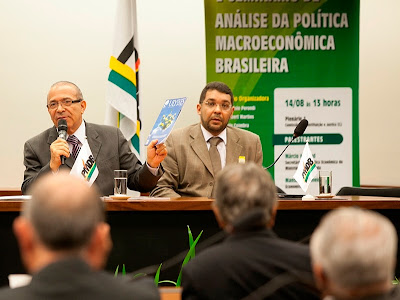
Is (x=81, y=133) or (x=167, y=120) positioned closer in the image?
(x=167, y=120)

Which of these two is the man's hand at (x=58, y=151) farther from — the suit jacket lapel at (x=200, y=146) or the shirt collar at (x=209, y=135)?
the shirt collar at (x=209, y=135)

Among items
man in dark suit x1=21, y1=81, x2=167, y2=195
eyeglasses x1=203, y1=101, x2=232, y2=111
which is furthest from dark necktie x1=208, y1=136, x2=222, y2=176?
man in dark suit x1=21, y1=81, x2=167, y2=195

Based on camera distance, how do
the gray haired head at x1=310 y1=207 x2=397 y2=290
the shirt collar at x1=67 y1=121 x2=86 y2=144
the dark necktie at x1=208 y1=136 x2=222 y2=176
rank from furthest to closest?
the dark necktie at x1=208 y1=136 x2=222 y2=176, the shirt collar at x1=67 y1=121 x2=86 y2=144, the gray haired head at x1=310 y1=207 x2=397 y2=290

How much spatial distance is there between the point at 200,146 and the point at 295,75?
1598 mm

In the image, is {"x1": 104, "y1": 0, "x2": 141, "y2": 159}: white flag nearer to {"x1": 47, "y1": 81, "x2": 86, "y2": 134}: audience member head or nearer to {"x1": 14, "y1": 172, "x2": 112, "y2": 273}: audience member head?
{"x1": 47, "y1": 81, "x2": 86, "y2": 134}: audience member head

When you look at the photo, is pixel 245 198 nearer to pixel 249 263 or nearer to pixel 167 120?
pixel 249 263

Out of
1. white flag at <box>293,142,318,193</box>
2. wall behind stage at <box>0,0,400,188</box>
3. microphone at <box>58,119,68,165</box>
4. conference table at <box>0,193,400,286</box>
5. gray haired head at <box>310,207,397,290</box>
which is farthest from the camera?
wall behind stage at <box>0,0,400,188</box>

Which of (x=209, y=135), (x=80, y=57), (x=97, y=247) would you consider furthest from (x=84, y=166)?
(x=80, y=57)

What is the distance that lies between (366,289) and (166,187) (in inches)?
142

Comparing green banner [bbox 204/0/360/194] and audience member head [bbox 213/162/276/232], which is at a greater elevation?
green banner [bbox 204/0/360/194]

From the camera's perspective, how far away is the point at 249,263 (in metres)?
1.91

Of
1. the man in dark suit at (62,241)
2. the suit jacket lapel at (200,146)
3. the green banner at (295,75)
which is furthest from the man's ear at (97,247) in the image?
the green banner at (295,75)

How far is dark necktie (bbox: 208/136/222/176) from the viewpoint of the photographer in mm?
5137

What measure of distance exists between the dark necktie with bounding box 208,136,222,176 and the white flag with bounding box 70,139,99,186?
125 cm
